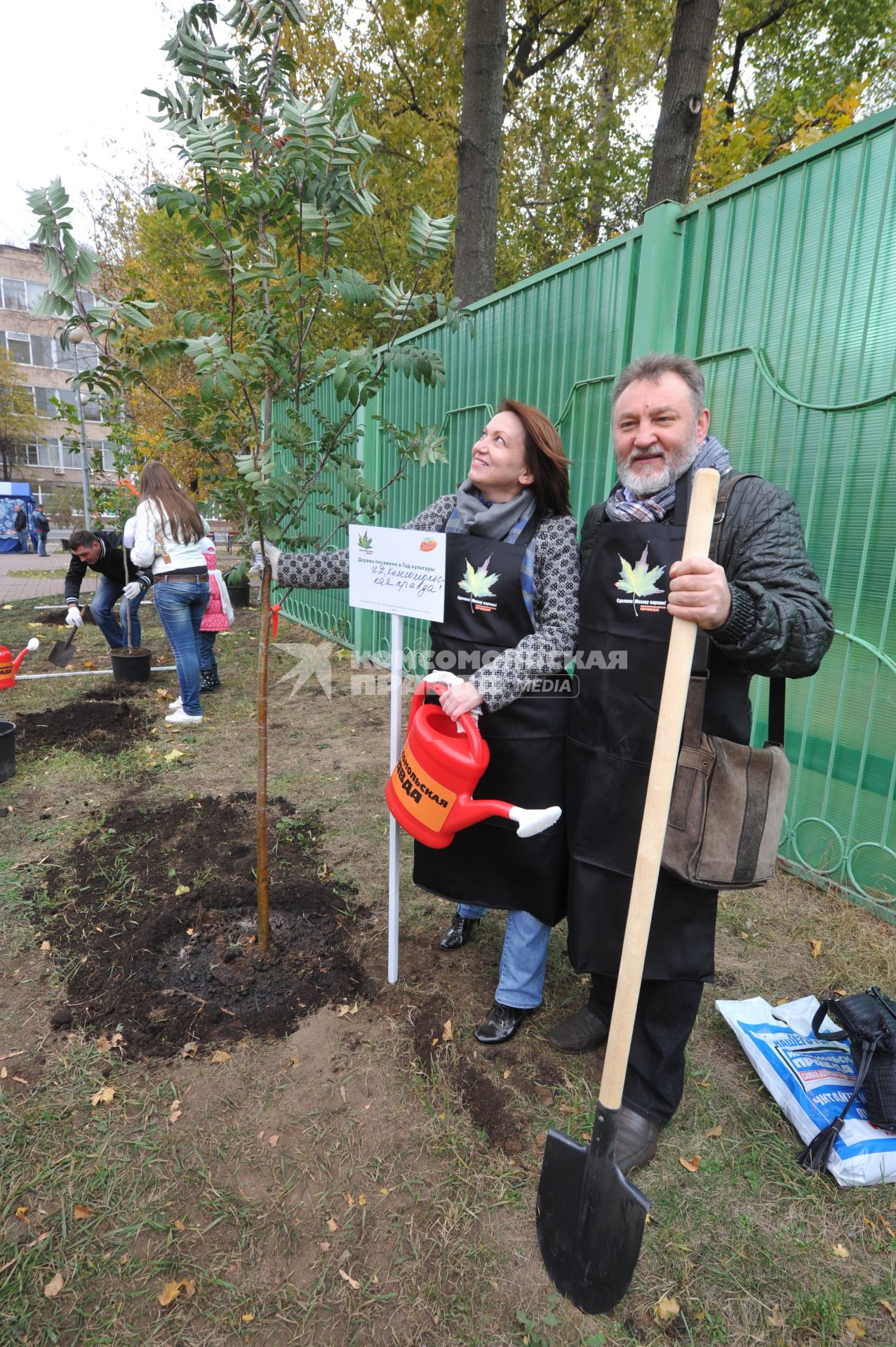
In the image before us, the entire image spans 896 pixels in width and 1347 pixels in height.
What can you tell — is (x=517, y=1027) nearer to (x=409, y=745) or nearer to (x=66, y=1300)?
(x=409, y=745)

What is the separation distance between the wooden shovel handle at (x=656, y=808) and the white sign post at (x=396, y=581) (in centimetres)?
86

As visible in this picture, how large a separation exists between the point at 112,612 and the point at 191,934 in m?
5.15

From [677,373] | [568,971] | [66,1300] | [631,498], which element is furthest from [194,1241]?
[677,373]

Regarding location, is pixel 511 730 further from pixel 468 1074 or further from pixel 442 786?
pixel 468 1074

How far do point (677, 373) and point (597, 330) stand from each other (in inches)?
103

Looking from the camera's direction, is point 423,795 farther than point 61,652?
No

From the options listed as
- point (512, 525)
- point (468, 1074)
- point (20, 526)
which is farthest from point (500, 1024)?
point (20, 526)

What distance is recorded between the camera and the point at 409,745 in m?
2.05

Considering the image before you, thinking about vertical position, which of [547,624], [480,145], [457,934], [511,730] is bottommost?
[457,934]

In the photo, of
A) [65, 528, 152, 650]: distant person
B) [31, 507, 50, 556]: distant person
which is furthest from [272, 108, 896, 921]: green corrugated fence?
[31, 507, 50, 556]: distant person

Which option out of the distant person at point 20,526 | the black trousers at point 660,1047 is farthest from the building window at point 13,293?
the black trousers at point 660,1047

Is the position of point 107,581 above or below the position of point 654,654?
below

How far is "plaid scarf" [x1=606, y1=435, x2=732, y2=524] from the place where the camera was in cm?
177

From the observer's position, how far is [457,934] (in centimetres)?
289
